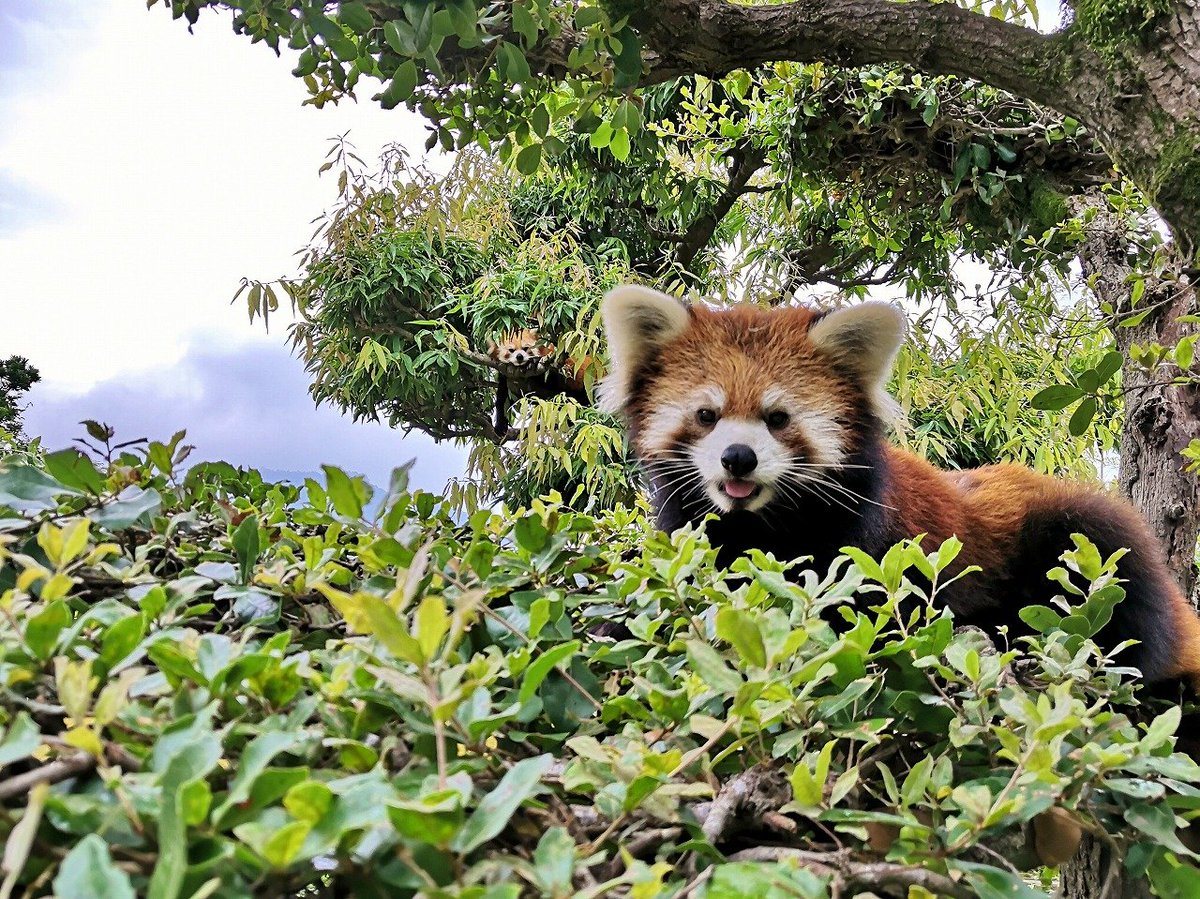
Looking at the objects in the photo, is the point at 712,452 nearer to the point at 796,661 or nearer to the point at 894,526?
the point at 894,526

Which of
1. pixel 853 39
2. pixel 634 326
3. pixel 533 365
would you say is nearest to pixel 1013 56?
pixel 853 39

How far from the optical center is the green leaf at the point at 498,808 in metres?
0.32

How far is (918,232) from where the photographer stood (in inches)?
98.6

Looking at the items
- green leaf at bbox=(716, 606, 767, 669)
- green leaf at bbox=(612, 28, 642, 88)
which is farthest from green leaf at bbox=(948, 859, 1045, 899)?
green leaf at bbox=(612, 28, 642, 88)

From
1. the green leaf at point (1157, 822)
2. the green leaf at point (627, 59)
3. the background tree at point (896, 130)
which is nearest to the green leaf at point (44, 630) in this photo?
the green leaf at point (1157, 822)

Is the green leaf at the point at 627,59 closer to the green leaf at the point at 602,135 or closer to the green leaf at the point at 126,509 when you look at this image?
the green leaf at the point at 602,135

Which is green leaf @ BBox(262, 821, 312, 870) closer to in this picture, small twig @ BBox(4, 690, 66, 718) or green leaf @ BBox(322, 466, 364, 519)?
small twig @ BBox(4, 690, 66, 718)

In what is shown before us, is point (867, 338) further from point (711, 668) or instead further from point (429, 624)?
point (429, 624)

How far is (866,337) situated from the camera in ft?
4.39

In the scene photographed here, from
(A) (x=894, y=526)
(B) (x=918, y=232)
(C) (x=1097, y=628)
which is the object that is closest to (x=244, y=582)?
(C) (x=1097, y=628)

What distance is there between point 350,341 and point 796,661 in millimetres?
5596

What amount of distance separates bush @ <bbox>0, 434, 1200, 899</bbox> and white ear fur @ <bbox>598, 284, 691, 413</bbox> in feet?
2.45

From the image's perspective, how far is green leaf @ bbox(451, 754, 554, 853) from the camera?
1.04ft

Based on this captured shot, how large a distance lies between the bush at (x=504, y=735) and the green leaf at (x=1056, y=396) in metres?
0.32
